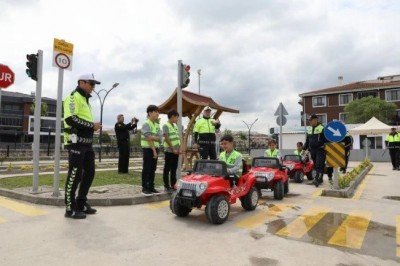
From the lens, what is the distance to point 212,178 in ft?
19.7

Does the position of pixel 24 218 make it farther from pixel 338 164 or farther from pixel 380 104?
pixel 380 104

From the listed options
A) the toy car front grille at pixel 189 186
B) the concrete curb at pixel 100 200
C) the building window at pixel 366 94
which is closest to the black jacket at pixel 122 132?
the concrete curb at pixel 100 200

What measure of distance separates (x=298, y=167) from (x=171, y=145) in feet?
18.9

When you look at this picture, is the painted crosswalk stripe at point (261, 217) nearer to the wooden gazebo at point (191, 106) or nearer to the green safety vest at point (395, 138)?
the wooden gazebo at point (191, 106)

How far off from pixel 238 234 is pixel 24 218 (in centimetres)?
345

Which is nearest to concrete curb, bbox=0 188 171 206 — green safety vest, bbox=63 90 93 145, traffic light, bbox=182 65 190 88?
green safety vest, bbox=63 90 93 145

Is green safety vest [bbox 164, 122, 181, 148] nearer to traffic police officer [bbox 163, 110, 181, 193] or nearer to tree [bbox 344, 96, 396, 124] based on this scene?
traffic police officer [bbox 163, 110, 181, 193]

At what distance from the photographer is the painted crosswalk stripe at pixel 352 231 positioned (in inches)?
188

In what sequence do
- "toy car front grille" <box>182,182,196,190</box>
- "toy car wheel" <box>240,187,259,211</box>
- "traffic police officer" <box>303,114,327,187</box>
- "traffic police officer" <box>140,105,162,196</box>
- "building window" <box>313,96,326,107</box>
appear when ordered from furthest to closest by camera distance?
"building window" <box>313,96,326,107</box>, "traffic police officer" <box>303,114,327,187</box>, "traffic police officer" <box>140,105,162,196</box>, "toy car wheel" <box>240,187,259,211</box>, "toy car front grille" <box>182,182,196,190</box>

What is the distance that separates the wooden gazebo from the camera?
1296 cm

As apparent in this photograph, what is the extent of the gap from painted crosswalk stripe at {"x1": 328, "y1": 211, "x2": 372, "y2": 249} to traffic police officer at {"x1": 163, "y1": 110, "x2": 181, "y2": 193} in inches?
148

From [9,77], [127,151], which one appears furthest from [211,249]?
[127,151]

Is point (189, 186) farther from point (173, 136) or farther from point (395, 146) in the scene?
point (395, 146)

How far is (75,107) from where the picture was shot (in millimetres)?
5859
